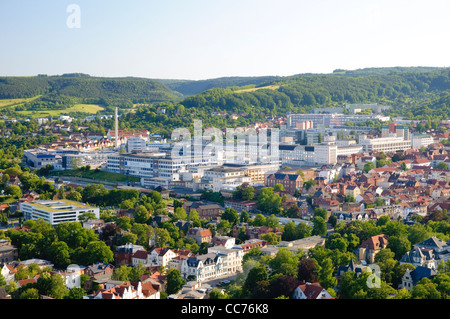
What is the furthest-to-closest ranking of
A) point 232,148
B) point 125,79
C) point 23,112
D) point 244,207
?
point 125,79 → point 23,112 → point 232,148 → point 244,207

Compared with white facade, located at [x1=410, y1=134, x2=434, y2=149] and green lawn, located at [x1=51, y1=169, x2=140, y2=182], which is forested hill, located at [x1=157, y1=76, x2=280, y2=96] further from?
green lawn, located at [x1=51, y1=169, x2=140, y2=182]

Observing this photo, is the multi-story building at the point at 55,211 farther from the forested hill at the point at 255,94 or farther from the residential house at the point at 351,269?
the forested hill at the point at 255,94

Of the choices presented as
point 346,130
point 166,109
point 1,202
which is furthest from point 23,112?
point 1,202

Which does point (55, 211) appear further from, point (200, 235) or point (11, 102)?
point (11, 102)

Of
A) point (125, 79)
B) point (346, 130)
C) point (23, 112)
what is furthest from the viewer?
point (125, 79)

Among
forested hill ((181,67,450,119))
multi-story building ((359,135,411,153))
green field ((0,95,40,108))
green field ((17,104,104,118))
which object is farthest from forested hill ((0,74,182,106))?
multi-story building ((359,135,411,153))

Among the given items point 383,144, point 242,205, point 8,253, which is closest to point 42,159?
point 242,205

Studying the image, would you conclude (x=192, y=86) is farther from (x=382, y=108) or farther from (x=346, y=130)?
(x=346, y=130)
